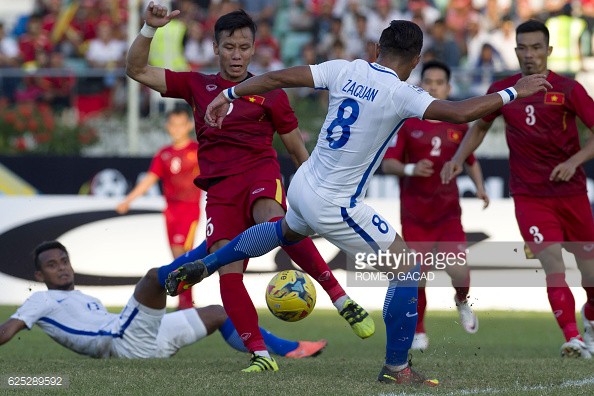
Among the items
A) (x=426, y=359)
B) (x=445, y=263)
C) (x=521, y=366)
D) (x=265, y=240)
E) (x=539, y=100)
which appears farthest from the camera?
(x=445, y=263)

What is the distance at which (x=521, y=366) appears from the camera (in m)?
8.03

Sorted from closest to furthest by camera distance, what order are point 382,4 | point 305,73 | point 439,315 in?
point 305,73 < point 439,315 < point 382,4

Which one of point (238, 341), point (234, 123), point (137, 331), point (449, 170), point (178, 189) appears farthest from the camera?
point (178, 189)

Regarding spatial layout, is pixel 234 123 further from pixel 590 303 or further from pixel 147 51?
pixel 590 303

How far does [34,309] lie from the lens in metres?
8.37

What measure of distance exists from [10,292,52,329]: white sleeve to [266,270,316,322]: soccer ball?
5.98ft

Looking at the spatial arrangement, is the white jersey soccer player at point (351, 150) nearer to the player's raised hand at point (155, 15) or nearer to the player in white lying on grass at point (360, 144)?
the player in white lying on grass at point (360, 144)

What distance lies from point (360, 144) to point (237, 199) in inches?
59.5

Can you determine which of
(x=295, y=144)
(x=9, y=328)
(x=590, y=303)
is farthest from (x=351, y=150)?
(x=590, y=303)

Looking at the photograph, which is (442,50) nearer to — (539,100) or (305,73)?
(539,100)

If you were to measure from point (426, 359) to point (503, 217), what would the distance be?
Result: 15.7ft

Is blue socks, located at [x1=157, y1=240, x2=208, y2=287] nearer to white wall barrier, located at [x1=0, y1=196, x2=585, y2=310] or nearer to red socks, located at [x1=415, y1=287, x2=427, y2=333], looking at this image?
red socks, located at [x1=415, y1=287, x2=427, y2=333]

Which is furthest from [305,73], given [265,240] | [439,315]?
[439,315]

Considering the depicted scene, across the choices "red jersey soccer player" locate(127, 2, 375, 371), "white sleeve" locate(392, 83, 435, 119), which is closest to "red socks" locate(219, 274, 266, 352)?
"red jersey soccer player" locate(127, 2, 375, 371)
